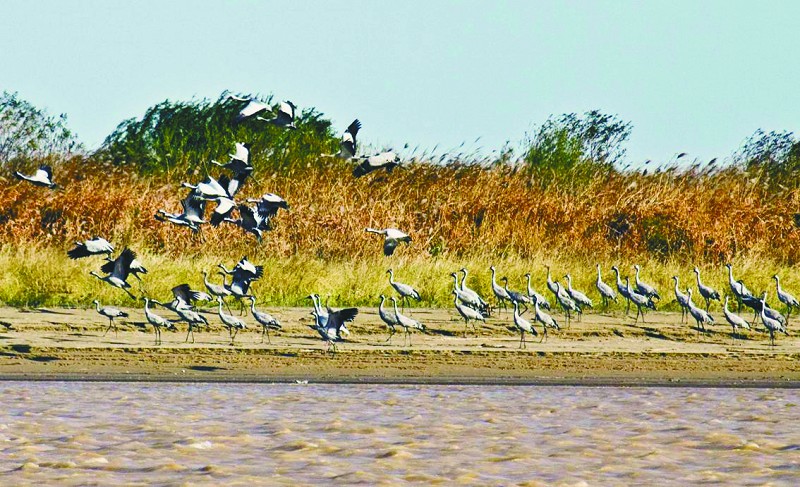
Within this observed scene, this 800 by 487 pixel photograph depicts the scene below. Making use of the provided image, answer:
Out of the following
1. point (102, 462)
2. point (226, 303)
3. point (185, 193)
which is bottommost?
point (102, 462)

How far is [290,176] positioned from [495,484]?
17063 millimetres

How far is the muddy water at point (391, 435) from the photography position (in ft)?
27.2

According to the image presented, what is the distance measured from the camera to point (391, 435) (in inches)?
385

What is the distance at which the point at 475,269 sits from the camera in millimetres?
18828

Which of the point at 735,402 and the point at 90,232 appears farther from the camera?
the point at 90,232

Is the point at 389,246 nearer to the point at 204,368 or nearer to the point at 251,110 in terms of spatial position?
the point at 204,368

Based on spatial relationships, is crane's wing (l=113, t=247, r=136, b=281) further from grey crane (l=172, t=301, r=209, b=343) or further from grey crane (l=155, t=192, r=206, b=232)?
grey crane (l=172, t=301, r=209, b=343)

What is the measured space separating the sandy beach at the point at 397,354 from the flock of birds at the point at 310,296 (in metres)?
0.18

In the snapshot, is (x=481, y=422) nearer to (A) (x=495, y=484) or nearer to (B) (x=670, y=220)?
(A) (x=495, y=484)

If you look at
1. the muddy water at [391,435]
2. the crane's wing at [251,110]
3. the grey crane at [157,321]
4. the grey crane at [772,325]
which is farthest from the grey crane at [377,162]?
the grey crane at [772,325]

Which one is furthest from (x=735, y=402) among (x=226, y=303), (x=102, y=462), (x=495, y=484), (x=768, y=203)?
(x=768, y=203)

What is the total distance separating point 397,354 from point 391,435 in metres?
4.58

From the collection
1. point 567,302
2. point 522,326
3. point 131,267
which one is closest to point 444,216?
point 567,302

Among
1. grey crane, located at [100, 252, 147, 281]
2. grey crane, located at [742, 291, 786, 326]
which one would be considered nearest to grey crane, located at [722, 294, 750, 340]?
grey crane, located at [742, 291, 786, 326]
